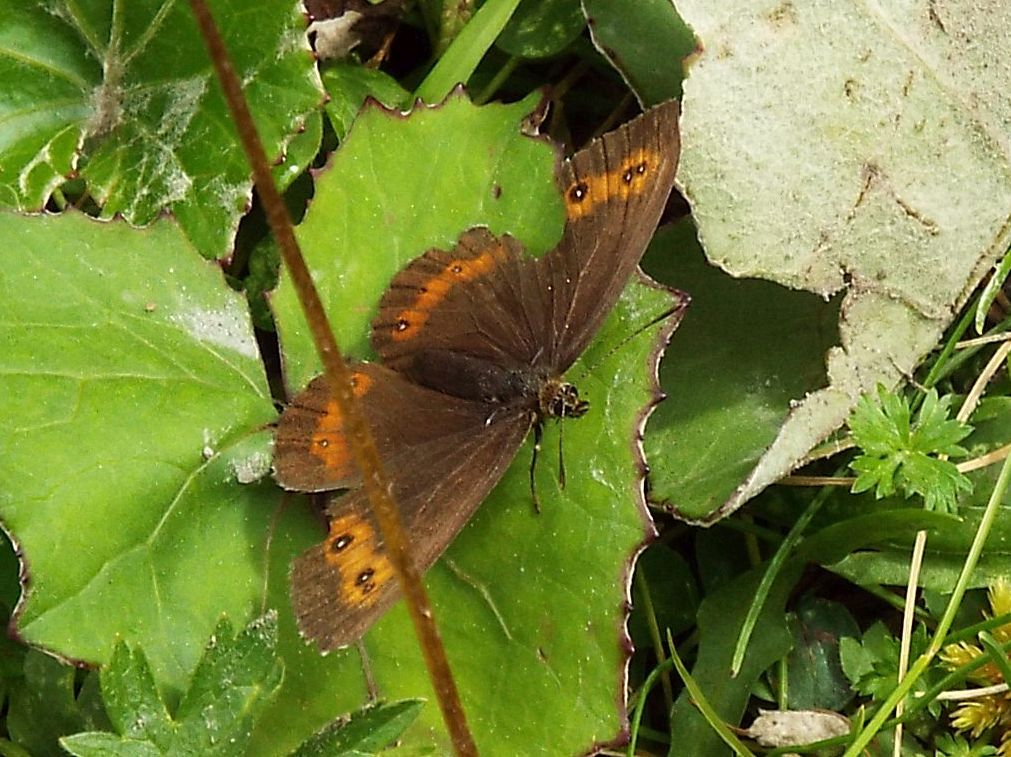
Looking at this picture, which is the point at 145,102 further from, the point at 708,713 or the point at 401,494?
the point at 708,713

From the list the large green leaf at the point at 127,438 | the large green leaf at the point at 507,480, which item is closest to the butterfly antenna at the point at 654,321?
the large green leaf at the point at 507,480

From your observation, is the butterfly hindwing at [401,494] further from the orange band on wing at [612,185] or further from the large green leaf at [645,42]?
the large green leaf at [645,42]

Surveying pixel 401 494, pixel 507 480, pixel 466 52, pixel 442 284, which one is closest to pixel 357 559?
pixel 401 494

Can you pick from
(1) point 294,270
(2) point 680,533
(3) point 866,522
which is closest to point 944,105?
(3) point 866,522

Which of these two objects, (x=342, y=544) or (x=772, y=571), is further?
(x=772, y=571)

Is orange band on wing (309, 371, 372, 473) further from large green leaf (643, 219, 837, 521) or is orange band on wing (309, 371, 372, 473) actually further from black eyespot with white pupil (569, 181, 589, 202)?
large green leaf (643, 219, 837, 521)

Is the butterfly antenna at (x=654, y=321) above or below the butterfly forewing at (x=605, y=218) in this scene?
below

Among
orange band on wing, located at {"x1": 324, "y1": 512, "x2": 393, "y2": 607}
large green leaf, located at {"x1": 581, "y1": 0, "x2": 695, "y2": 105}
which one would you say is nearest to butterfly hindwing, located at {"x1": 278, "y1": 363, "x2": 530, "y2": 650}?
orange band on wing, located at {"x1": 324, "y1": 512, "x2": 393, "y2": 607}
